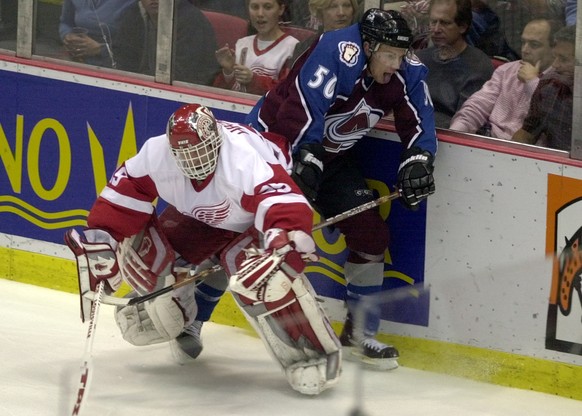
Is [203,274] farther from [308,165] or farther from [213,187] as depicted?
[308,165]

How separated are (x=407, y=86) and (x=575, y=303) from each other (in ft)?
3.93

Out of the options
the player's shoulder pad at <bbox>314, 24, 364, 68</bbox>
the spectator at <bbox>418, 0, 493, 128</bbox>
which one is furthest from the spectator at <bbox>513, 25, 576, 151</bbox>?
the player's shoulder pad at <bbox>314, 24, 364, 68</bbox>

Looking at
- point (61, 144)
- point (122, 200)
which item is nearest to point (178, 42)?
point (61, 144)

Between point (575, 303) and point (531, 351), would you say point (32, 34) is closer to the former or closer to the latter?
point (531, 351)

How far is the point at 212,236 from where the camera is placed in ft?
13.9

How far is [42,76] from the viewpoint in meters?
5.24

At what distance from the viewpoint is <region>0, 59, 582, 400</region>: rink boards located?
3.11 metres

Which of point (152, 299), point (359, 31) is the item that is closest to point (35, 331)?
point (152, 299)

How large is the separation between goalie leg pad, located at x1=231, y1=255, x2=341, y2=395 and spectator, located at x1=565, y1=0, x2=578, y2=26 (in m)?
1.15

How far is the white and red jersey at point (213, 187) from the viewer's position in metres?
3.87

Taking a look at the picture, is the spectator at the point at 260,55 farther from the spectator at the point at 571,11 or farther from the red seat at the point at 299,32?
the spectator at the point at 571,11

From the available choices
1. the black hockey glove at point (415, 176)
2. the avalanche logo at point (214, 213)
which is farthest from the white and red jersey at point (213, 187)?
the black hockey glove at point (415, 176)

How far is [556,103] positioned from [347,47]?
70 centimetres

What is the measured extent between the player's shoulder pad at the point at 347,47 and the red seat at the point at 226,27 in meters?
0.63
